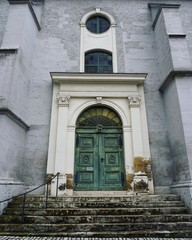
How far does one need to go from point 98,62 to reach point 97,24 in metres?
2.26

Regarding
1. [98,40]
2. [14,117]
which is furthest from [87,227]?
[98,40]

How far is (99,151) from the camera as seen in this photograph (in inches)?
295

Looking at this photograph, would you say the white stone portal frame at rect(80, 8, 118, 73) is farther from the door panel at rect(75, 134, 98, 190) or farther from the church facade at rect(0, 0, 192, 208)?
the door panel at rect(75, 134, 98, 190)

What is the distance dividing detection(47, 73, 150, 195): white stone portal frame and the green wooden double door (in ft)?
1.15

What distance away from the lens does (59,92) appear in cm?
785

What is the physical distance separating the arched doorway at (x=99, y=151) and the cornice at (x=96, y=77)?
1149 millimetres

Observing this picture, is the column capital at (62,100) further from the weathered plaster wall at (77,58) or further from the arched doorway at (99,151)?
the arched doorway at (99,151)

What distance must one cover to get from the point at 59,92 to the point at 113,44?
11.8ft

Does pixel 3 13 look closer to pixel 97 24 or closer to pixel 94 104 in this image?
pixel 97 24

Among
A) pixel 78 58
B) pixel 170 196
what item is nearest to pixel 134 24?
pixel 78 58

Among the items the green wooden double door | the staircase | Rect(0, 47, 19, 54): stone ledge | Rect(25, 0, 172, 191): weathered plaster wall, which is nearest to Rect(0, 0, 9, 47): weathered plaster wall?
Rect(25, 0, 172, 191): weathered plaster wall

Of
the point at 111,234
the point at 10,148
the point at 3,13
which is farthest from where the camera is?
the point at 3,13

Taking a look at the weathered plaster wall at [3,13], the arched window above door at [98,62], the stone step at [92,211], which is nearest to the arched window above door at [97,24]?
the arched window above door at [98,62]

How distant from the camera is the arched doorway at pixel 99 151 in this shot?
7172mm
